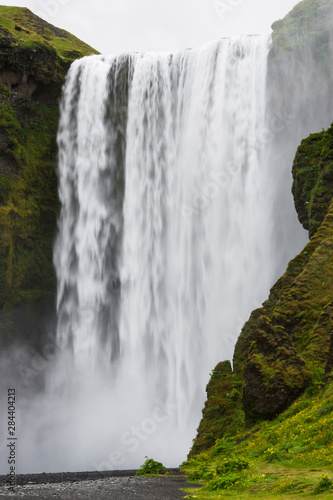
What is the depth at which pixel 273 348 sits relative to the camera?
16016 millimetres

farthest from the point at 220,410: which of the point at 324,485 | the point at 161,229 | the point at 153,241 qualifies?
the point at 161,229

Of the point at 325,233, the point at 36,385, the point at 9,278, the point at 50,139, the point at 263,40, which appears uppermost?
A: the point at 263,40

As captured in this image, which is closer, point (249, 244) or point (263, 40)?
point (249, 244)

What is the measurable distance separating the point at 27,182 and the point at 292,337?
2343 cm

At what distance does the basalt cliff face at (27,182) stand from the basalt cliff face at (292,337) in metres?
17.7

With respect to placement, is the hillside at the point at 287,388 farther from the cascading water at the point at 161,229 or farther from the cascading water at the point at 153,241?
the cascading water at the point at 161,229

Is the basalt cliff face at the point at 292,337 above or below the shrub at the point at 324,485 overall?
above

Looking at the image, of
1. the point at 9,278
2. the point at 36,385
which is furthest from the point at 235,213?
the point at 36,385

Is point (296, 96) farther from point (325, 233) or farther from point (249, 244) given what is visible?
point (325, 233)

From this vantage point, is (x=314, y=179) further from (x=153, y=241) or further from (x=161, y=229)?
(x=153, y=241)

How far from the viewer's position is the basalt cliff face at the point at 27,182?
33.9 m

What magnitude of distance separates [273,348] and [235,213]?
17.6m

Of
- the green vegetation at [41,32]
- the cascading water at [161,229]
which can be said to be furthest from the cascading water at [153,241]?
the green vegetation at [41,32]

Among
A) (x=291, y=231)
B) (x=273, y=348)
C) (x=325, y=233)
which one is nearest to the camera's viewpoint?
(x=273, y=348)
